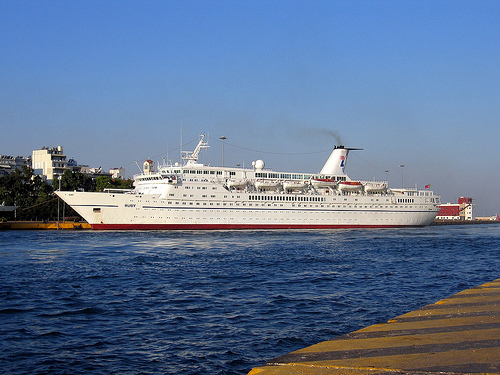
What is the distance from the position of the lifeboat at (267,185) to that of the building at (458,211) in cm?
10020

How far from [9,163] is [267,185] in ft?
236

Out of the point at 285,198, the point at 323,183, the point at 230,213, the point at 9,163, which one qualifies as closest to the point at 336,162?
the point at 323,183

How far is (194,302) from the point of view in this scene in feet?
52.4

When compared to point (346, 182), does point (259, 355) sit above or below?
below

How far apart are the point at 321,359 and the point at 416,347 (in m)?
1.54

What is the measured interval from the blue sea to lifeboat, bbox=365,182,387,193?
1472 inches

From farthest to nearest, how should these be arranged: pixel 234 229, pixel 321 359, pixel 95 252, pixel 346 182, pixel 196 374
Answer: pixel 346 182, pixel 234 229, pixel 95 252, pixel 196 374, pixel 321 359

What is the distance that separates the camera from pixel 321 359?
7.46 m

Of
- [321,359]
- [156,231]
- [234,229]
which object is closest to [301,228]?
[234,229]

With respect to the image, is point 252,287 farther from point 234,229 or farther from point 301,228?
point 301,228

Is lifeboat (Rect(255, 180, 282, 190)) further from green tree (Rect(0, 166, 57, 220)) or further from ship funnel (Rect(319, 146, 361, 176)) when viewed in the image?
green tree (Rect(0, 166, 57, 220))

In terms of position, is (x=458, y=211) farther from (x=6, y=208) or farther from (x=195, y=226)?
(x=6, y=208)

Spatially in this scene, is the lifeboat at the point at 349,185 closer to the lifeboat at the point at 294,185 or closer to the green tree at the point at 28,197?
the lifeboat at the point at 294,185

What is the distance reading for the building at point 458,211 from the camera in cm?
14931
